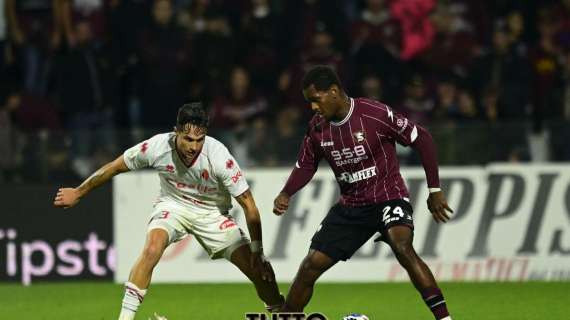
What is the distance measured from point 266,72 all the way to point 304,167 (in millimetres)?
6029

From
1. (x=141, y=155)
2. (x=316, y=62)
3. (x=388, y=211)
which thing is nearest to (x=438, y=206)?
(x=388, y=211)

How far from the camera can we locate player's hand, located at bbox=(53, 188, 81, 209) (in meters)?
8.96

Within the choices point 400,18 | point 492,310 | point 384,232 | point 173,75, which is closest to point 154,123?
point 173,75

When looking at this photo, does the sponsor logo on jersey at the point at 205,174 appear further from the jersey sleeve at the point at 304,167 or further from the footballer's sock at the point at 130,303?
the footballer's sock at the point at 130,303

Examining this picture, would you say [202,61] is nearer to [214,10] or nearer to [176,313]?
[214,10]

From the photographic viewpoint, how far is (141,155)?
9.19m

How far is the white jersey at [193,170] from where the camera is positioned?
9.20 m

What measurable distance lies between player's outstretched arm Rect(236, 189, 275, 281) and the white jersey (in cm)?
7

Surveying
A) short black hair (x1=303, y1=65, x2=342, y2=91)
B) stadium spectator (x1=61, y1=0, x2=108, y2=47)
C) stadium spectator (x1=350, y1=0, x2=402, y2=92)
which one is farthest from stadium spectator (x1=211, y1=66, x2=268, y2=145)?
short black hair (x1=303, y1=65, x2=342, y2=91)

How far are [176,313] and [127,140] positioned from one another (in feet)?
10.3

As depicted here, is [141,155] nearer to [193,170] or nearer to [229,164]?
[193,170]

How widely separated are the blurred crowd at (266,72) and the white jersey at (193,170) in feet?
13.6

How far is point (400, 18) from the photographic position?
599 inches

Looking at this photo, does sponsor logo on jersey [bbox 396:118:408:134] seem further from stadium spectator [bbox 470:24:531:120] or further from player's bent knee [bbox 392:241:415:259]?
stadium spectator [bbox 470:24:531:120]
